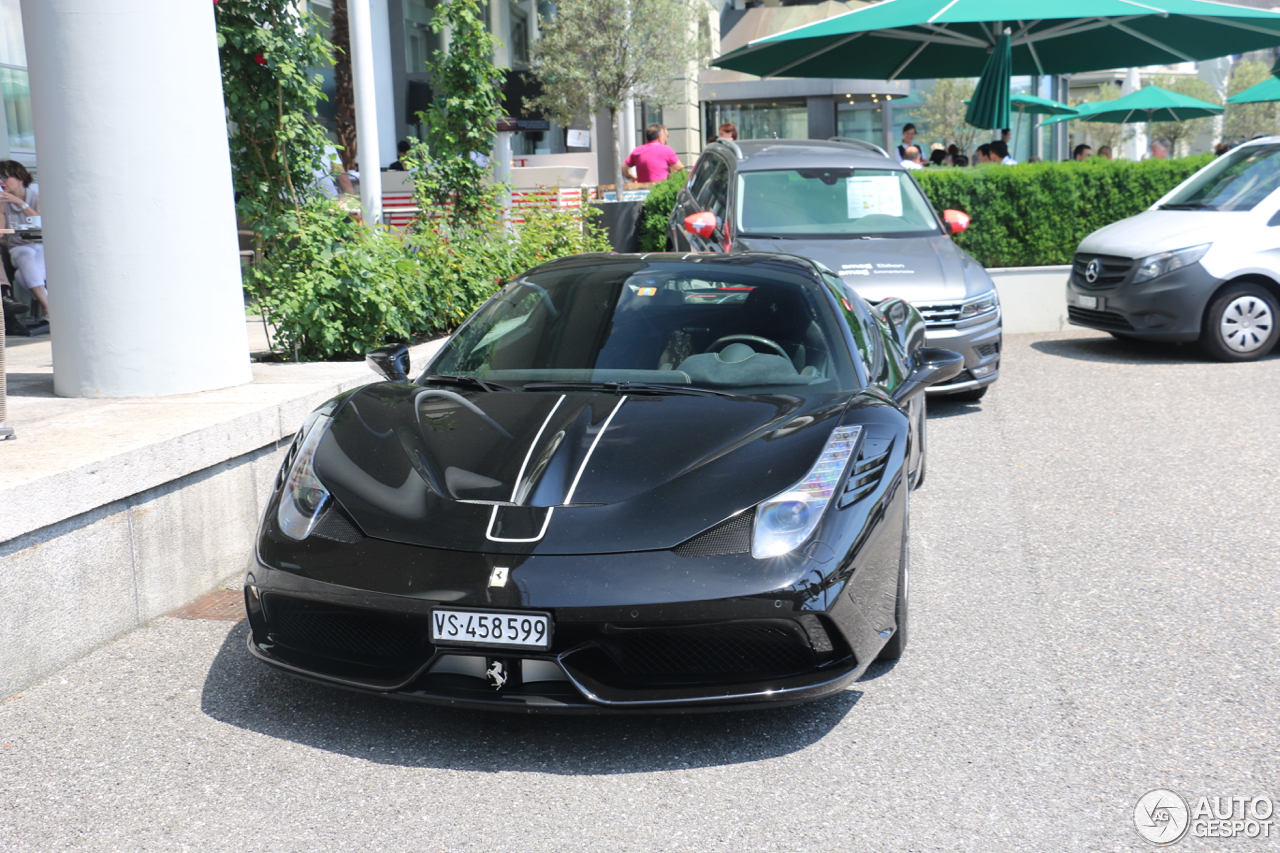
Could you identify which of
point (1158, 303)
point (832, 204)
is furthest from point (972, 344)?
point (1158, 303)

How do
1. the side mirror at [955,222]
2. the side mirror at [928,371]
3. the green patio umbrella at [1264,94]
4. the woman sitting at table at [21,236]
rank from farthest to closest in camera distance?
the green patio umbrella at [1264,94] → the woman sitting at table at [21,236] → the side mirror at [955,222] → the side mirror at [928,371]

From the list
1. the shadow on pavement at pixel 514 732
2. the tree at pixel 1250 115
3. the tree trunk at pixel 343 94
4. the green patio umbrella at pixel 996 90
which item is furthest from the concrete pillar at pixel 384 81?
the tree at pixel 1250 115

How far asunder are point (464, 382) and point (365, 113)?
6.44 m

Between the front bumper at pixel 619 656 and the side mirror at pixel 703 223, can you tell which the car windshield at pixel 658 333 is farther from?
the side mirror at pixel 703 223

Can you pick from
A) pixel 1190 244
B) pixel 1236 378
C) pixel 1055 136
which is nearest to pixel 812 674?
pixel 1236 378

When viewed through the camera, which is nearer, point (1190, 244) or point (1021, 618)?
point (1021, 618)

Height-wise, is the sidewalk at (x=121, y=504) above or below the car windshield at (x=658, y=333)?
below

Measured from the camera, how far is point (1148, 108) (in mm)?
23125

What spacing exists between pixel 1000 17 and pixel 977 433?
518 centimetres

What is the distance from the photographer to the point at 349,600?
322 cm

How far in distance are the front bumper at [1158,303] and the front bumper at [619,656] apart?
771 centimetres

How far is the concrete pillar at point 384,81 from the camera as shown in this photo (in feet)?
71.1

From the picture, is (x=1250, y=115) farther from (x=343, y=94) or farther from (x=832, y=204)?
(x=832, y=204)

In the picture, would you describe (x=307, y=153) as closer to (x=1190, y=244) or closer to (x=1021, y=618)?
(x=1021, y=618)
